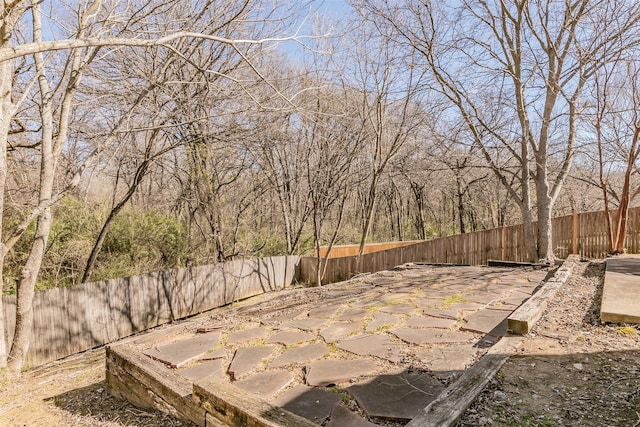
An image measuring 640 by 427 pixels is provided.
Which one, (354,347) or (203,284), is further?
(203,284)

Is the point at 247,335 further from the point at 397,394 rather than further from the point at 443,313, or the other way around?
the point at 443,313

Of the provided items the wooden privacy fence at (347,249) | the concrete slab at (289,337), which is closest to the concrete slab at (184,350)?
the concrete slab at (289,337)

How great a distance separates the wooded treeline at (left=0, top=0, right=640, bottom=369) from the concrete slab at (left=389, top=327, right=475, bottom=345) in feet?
8.89

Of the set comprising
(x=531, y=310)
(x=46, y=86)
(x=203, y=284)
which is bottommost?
(x=203, y=284)

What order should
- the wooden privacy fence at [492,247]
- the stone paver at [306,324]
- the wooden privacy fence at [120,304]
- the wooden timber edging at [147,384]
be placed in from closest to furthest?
the wooden timber edging at [147,384]
the stone paver at [306,324]
the wooden privacy fence at [120,304]
the wooden privacy fence at [492,247]

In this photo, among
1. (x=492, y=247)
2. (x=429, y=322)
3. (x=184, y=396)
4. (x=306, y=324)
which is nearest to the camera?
(x=184, y=396)

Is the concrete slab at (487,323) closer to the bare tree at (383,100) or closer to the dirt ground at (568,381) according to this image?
the dirt ground at (568,381)

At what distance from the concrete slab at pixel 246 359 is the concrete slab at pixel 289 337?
0.12 meters

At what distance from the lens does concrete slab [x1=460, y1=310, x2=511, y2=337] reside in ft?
8.71

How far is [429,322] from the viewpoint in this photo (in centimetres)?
297

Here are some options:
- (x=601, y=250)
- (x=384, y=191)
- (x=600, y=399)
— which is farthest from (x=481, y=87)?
(x=384, y=191)

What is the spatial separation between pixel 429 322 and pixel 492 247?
737cm

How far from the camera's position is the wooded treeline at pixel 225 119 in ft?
14.3

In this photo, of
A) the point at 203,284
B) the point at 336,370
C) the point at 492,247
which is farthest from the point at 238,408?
the point at 492,247
